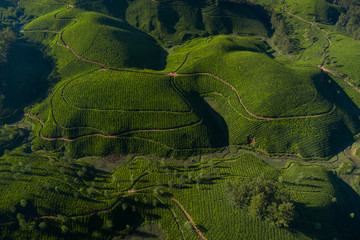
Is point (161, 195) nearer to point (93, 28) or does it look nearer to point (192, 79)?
point (192, 79)

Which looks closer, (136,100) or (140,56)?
(136,100)

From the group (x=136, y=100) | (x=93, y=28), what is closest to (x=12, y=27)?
(x=93, y=28)

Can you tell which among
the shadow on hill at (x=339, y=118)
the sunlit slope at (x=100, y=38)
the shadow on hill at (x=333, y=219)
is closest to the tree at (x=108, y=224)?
the shadow on hill at (x=333, y=219)

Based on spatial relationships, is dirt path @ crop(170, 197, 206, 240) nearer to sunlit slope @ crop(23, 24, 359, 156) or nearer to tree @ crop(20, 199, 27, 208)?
sunlit slope @ crop(23, 24, 359, 156)

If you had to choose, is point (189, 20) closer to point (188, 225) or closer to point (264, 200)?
point (264, 200)

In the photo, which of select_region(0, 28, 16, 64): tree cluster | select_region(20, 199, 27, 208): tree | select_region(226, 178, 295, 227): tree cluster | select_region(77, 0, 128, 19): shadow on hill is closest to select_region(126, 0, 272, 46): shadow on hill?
select_region(77, 0, 128, 19): shadow on hill
